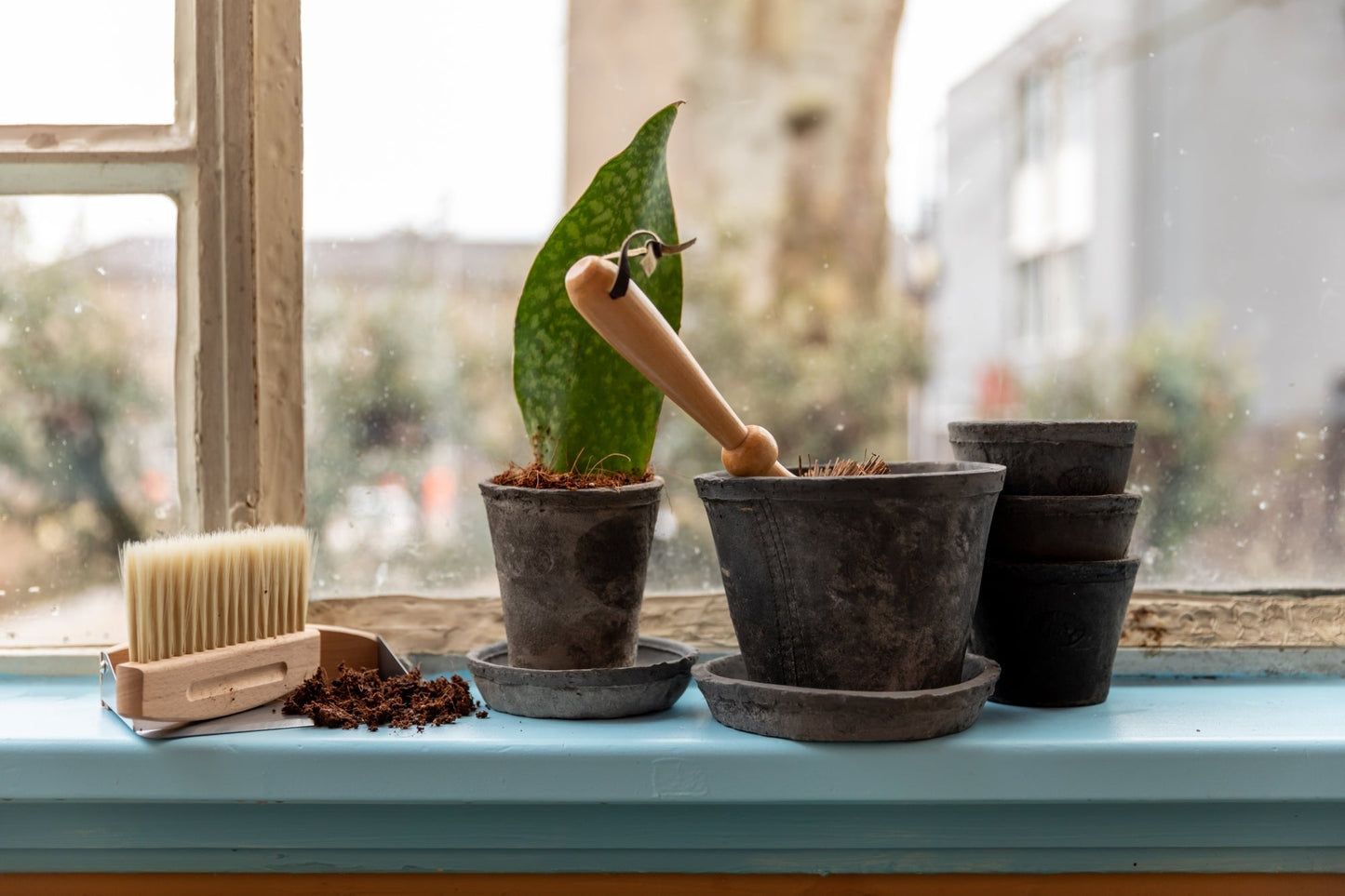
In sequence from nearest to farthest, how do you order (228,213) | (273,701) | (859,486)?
1. (859,486)
2. (273,701)
3. (228,213)

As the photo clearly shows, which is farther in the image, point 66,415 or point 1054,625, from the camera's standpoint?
point 66,415

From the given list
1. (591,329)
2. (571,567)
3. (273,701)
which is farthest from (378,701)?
(591,329)

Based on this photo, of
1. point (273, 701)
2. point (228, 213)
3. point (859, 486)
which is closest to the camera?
point (859, 486)

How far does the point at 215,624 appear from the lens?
2.53ft

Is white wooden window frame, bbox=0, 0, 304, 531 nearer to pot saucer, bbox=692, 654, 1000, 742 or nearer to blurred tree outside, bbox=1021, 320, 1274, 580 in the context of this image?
pot saucer, bbox=692, 654, 1000, 742

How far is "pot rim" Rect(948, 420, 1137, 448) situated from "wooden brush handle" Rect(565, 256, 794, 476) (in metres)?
0.17

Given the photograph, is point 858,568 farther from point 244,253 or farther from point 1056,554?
point 244,253

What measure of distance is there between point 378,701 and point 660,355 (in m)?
0.33

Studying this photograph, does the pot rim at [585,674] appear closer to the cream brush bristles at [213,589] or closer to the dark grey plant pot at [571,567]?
the dark grey plant pot at [571,567]

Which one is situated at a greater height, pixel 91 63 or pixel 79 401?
pixel 91 63

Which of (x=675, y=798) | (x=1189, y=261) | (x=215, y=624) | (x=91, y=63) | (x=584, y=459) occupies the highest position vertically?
(x=91, y=63)

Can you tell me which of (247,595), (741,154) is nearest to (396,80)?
(741,154)

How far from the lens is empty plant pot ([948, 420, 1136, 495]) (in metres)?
0.82

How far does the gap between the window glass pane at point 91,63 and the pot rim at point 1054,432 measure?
0.73 m
